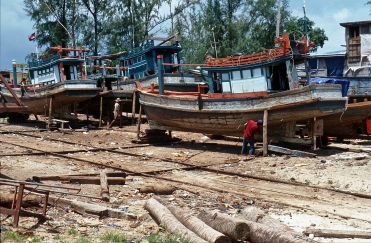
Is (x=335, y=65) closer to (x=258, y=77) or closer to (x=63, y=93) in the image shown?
(x=258, y=77)

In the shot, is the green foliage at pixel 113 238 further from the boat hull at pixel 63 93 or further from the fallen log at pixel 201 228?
the boat hull at pixel 63 93

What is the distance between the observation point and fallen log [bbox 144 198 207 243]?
257 inches

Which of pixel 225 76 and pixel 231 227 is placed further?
pixel 225 76

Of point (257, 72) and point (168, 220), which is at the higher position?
point (257, 72)

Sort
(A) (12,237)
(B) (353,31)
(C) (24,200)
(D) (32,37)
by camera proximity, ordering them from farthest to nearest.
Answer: (D) (32,37) → (B) (353,31) → (C) (24,200) → (A) (12,237)

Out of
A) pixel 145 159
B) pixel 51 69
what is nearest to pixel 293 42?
pixel 145 159

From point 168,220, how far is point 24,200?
2.22 metres

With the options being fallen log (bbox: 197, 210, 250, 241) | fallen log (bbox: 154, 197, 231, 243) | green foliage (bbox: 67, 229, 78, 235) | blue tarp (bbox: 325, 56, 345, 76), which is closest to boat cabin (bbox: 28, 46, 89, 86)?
blue tarp (bbox: 325, 56, 345, 76)

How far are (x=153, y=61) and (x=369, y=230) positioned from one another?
66.9 feet

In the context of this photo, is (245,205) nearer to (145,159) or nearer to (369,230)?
(369,230)

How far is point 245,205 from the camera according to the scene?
9.49 meters

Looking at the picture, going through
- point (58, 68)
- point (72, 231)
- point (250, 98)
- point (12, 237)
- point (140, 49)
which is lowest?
point (72, 231)

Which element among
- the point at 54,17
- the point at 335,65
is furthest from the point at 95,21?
the point at 335,65

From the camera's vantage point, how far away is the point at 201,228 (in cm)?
672
